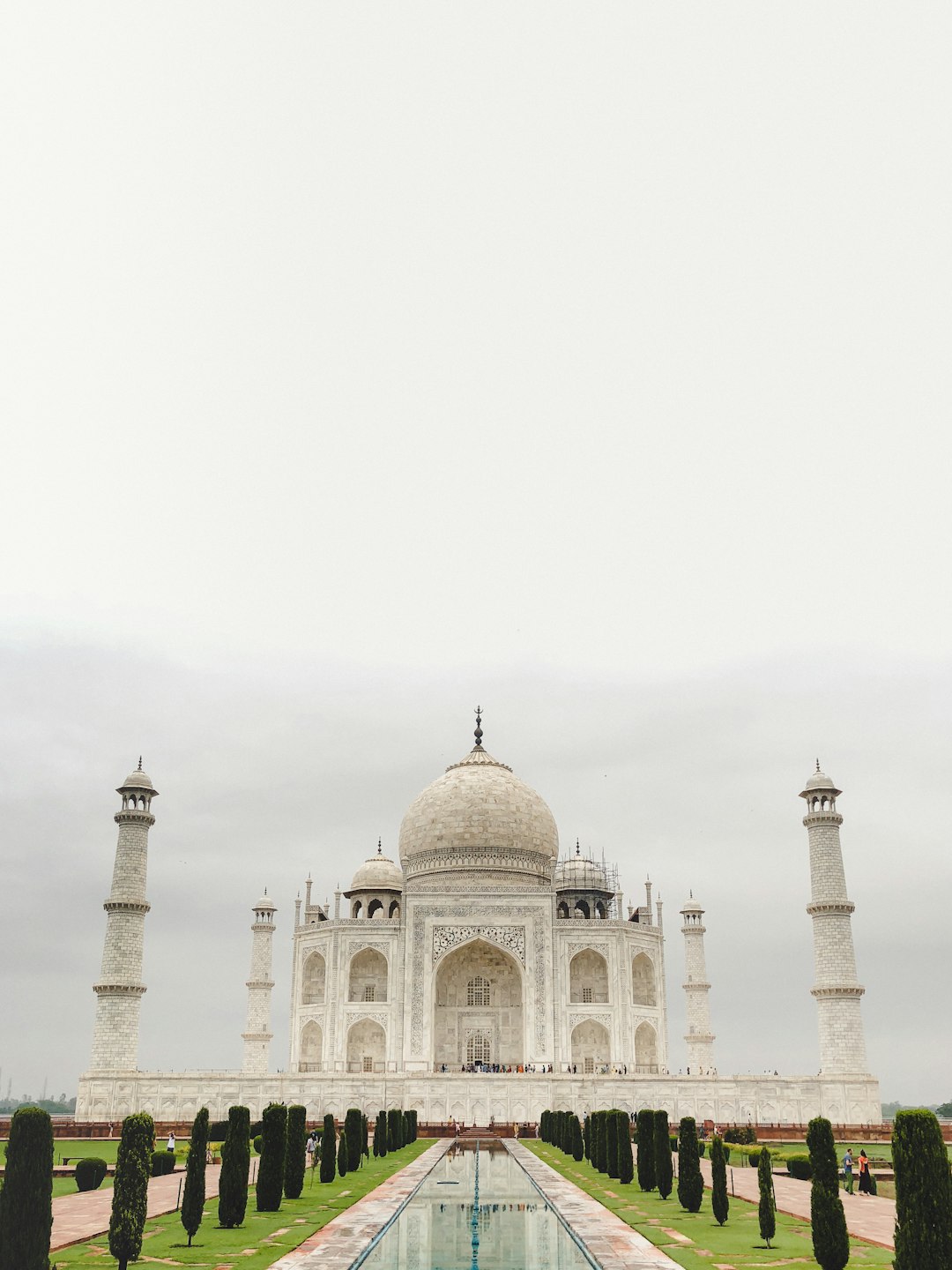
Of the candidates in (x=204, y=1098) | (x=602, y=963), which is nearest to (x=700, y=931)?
(x=602, y=963)

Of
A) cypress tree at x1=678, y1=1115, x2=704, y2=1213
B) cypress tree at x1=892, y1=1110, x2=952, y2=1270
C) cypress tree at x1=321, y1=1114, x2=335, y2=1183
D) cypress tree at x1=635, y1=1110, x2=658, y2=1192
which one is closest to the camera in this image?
cypress tree at x1=892, y1=1110, x2=952, y2=1270

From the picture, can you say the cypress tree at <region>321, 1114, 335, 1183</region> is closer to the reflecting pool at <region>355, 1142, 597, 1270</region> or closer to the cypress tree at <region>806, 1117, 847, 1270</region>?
the reflecting pool at <region>355, 1142, 597, 1270</region>

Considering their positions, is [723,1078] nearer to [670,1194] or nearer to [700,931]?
[700,931]

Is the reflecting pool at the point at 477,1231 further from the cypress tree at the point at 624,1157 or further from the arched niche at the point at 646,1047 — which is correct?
the arched niche at the point at 646,1047

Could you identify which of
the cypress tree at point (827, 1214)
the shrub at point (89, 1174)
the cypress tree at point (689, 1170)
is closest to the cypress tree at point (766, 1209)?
the cypress tree at point (827, 1214)

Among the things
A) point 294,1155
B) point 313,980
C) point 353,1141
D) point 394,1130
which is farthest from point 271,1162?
point 313,980

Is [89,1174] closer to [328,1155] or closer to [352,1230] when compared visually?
[328,1155]

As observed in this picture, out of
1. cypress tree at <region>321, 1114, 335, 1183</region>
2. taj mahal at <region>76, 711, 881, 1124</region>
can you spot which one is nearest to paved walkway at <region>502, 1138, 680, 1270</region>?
cypress tree at <region>321, 1114, 335, 1183</region>
